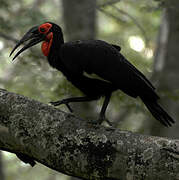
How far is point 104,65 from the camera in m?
3.21

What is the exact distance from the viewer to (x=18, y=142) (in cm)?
250

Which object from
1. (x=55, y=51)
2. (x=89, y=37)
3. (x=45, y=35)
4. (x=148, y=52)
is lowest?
(x=148, y=52)

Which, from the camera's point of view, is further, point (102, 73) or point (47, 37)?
point (47, 37)

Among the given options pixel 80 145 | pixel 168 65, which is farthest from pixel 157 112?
pixel 168 65

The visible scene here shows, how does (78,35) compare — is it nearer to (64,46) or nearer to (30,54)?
(30,54)

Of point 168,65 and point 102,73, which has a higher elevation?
point 102,73

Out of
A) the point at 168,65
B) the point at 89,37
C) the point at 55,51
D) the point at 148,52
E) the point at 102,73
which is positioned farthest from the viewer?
the point at 148,52

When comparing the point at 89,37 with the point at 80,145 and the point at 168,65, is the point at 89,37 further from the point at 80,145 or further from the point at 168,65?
the point at 80,145

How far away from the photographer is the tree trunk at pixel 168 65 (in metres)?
5.72

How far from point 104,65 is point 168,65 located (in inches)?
122

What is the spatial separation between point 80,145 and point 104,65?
1.00 meters

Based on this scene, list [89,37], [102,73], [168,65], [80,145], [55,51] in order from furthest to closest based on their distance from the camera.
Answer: [89,37] → [168,65] → [55,51] → [102,73] → [80,145]

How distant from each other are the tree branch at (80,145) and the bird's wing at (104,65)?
670 millimetres

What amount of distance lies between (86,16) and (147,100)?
3.62m
